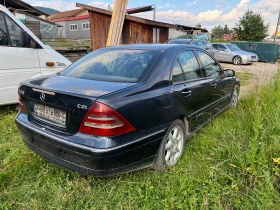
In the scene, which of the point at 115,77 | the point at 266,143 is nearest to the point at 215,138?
the point at 266,143

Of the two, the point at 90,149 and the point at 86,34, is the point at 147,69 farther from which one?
the point at 86,34

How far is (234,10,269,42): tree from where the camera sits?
28406 mm

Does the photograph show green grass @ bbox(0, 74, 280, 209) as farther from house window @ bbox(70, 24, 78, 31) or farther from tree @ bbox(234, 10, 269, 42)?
house window @ bbox(70, 24, 78, 31)

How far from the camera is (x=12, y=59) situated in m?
4.06

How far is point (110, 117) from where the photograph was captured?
1978 millimetres

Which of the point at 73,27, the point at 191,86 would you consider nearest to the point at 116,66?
the point at 191,86

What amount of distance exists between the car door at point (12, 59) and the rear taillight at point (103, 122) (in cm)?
285

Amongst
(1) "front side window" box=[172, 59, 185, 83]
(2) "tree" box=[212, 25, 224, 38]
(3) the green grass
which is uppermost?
(2) "tree" box=[212, 25, 224, 38]

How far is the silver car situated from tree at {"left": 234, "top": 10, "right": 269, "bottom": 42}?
14.2 meters

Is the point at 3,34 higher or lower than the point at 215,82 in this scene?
higher

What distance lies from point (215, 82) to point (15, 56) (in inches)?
142

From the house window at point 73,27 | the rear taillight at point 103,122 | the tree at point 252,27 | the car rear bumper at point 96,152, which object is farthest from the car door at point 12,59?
the house window at point 73,27

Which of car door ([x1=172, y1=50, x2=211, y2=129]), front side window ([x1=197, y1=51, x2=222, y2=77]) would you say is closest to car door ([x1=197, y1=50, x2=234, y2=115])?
front side window ([x1=197, y1=51, x2=222, y2=77])

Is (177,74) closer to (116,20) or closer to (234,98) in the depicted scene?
(234,98)
